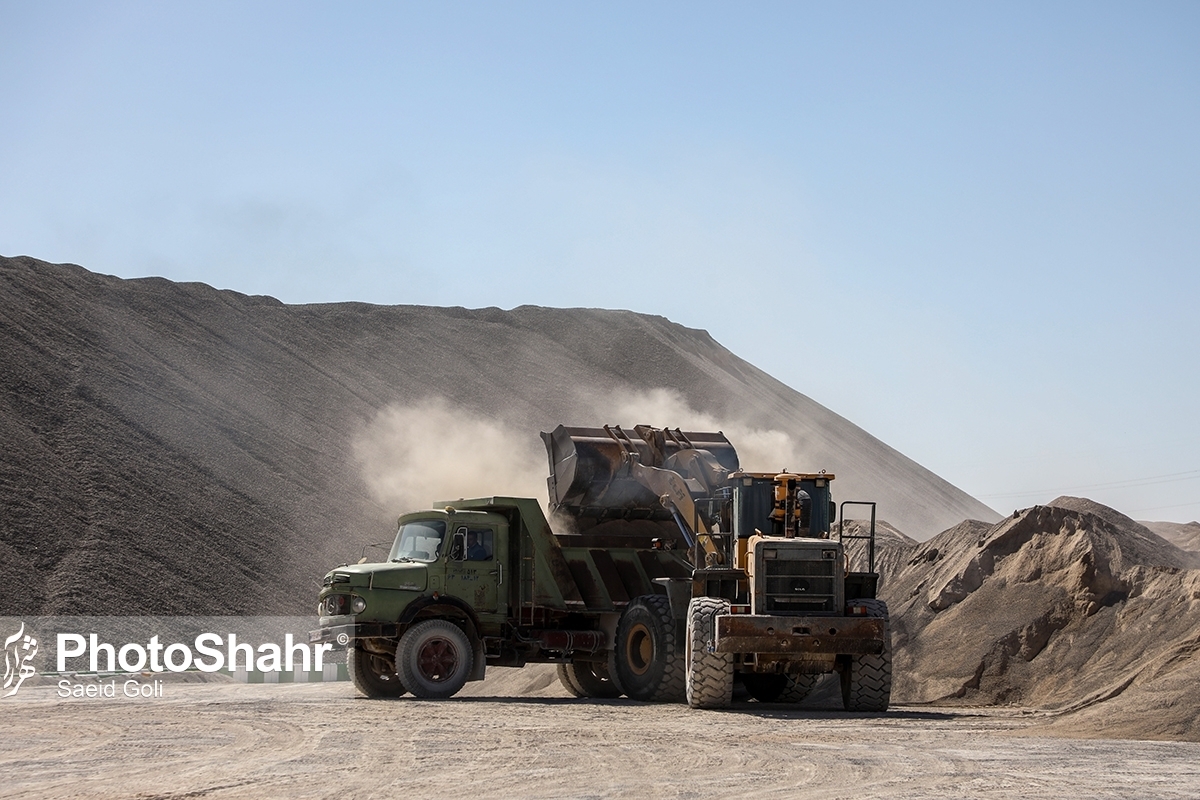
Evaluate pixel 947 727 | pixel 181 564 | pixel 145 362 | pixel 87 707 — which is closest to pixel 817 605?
pixel 947 727

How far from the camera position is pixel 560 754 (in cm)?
1293

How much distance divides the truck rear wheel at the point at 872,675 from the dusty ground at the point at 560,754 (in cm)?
57

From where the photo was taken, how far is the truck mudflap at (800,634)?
58.0 ft

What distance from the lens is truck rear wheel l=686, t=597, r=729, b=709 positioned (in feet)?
59.3

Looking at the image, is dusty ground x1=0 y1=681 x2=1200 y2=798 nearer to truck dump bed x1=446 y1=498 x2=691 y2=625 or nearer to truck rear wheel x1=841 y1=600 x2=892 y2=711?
truck rear wheel x1=841 y1=600 x2=892 y2=711

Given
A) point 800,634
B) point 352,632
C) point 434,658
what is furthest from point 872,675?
point 352,632

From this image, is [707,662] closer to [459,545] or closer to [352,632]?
[459,545]

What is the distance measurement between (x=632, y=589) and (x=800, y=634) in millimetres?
5507

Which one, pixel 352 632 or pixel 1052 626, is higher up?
pixel 352 632

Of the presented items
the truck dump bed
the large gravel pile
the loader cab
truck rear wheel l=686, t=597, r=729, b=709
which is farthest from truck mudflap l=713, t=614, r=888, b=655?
the large gravel pile

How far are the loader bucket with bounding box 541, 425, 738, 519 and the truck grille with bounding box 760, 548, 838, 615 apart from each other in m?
4.63

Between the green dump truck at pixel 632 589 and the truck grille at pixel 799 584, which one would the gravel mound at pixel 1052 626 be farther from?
the truck grille at pixel 799 584

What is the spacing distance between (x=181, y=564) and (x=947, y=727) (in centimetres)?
3401

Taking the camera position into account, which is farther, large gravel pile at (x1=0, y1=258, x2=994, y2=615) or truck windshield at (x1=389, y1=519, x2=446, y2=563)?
large gravel pile at (x1=0, y1=258, x2=994, y2=615)
